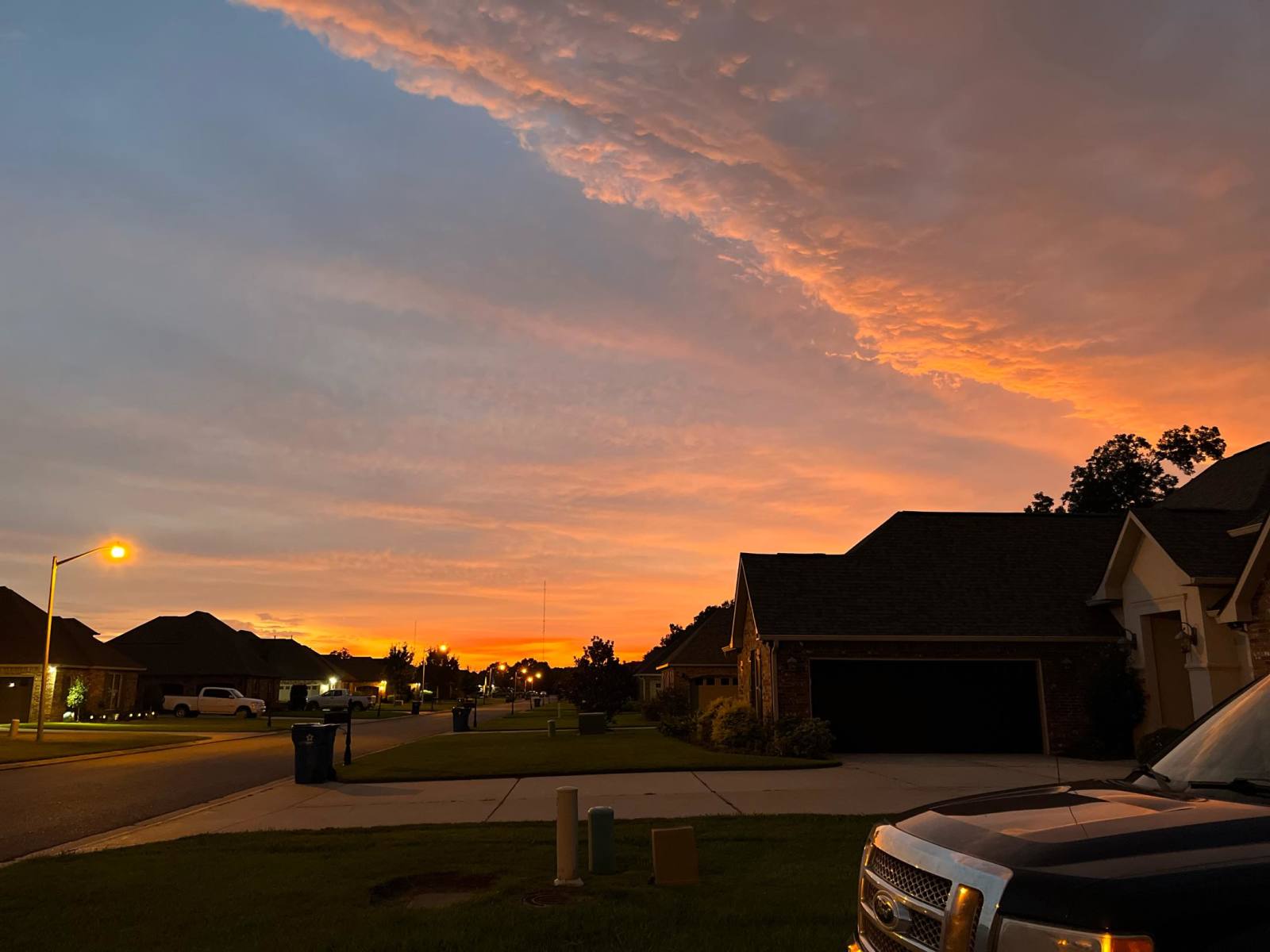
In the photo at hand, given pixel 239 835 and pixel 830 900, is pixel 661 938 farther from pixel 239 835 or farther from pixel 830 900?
pixel 239 835

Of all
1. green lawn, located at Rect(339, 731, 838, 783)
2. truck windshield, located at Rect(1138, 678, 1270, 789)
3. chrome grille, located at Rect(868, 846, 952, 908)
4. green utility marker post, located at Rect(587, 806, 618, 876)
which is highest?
truck windshield, located at Rect(1138, 678, 1270, 789)

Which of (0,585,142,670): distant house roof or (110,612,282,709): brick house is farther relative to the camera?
(110,612,282,709): brick house

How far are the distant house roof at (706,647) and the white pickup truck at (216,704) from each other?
2626 centimetres

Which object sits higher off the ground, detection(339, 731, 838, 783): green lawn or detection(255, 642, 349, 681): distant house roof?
detection(255, 642, 349, 681): distant house roof

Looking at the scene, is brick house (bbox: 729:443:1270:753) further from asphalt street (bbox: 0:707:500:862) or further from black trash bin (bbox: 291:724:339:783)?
asphalt street (bbox: 0:707:500:862)

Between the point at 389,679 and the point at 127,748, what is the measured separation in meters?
80.7

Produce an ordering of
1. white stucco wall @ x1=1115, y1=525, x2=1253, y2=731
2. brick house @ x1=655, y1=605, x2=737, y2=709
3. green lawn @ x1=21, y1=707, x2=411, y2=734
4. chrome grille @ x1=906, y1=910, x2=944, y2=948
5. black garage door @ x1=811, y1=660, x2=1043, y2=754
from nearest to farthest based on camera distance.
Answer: chrome grille @ x1=906, y1=910, x2=944, y2=948 < white stucco wall @ x1=1115, y1=525, x2=1253, y2=731 < black garage door @ x1=811, y1=660, x2=1043, y2=754 < brick house @ x1=655, y1=605, x2=737, y2=709 < green lawn @ x1=21, y1=707, x2=411, y2=734

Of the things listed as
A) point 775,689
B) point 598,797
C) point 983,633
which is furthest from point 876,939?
point 983,633

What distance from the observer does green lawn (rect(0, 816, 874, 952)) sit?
6754 millimetres

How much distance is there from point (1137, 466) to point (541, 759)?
38.6m

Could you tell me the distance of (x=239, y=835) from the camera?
37.8ft

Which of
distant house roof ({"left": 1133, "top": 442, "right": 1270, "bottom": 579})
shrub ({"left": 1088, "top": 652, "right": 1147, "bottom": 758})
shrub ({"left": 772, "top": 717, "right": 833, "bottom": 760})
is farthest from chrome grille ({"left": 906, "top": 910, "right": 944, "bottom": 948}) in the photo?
shrub ({"left": 1088, "top": 652, "right": 1147, "bottom": 758})

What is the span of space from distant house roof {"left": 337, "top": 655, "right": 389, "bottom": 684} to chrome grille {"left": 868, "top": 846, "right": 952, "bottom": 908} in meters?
104

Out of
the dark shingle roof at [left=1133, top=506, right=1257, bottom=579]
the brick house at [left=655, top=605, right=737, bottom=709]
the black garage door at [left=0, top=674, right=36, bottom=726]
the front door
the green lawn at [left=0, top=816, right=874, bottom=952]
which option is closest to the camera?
the green lawn at [left=0, top=816, right=874, bottom=952]
